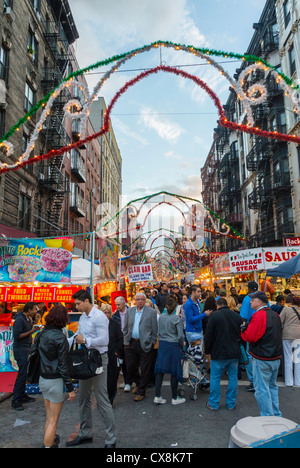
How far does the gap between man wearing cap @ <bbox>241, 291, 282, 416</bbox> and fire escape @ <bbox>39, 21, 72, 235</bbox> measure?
Result: 17467 millimetres

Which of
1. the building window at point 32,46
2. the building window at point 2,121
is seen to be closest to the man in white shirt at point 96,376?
the building window at point 2,121

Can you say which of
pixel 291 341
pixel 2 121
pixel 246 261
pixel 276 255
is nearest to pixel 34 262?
pixel 291 341

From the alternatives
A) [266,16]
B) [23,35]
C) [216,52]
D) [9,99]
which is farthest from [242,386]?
[266,16]

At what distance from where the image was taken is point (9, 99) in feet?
52.7

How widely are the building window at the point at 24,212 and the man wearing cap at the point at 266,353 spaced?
598 inches

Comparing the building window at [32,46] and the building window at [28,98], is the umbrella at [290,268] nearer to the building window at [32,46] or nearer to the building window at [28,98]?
the building window at [28,98]

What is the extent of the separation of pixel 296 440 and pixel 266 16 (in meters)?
33.6

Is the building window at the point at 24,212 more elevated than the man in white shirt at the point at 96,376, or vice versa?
the building window at the point at 24,212

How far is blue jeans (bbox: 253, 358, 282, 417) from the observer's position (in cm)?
500

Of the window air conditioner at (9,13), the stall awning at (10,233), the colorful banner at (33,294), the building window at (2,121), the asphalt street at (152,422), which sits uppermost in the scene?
the window air conditioner at (9,13)

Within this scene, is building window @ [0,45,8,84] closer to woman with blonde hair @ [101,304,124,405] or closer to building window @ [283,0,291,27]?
woman with blonde hair @ [101,304,124,405]

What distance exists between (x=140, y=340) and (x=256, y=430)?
4174 mm

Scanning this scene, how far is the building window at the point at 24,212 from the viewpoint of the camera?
1794cm
